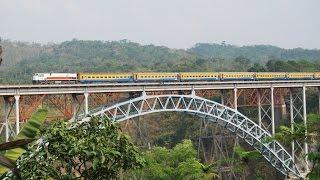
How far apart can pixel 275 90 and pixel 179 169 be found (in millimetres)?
12896

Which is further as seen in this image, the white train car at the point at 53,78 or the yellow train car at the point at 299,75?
the yellow train car at the point at 299,75

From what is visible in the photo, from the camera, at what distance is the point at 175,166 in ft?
69.1

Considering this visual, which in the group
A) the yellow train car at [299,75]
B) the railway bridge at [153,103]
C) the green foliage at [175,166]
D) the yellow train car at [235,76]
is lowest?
the green foliage at [175,166]

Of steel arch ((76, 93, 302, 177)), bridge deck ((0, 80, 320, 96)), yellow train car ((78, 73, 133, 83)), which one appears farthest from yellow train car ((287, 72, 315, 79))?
yellow train car ((78, 73, 133, 83))

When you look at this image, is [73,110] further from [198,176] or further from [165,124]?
[165,124]

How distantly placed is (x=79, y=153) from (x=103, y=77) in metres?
15.1

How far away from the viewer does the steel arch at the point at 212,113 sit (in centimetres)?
2198

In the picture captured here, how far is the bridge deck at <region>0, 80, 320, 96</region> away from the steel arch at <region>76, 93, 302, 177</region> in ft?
1.64

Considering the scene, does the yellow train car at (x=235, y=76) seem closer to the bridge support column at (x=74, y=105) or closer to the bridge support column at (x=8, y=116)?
the bridge support column at (x=74, y=105)

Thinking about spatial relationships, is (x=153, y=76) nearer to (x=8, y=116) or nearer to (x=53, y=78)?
(x=53, y=78)

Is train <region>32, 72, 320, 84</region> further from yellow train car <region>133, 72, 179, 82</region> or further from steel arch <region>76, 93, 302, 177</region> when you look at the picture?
steel arch <region>76, 93, 302, 177</region>

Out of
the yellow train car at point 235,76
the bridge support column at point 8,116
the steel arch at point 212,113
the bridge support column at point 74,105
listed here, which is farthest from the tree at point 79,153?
the yellow train car at point 235,76

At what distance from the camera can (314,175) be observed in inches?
406

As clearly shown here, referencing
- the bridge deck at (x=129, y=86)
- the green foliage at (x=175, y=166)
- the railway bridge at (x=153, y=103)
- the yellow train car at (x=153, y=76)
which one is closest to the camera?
the bridge deck at (x=129, y=86)
